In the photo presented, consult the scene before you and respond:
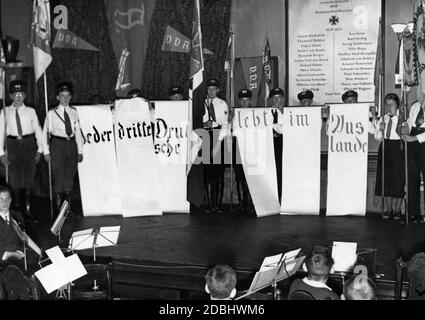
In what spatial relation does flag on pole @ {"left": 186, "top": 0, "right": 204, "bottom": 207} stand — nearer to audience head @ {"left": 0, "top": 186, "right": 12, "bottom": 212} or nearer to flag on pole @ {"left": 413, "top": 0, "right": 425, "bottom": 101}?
flag on pole @ {"left": 413, "top": 0, "right": 425, "bottom": 101}

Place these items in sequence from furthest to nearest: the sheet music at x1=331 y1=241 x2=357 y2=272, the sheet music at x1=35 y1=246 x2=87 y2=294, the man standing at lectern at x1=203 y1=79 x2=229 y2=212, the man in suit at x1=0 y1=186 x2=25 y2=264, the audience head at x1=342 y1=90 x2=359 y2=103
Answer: the man standing at lectern at x1=203 y1=79 x2=229 y2=212, the audience head at x1=342 y1=90 x2=359 y2=103, the man in suit at x1=0 y1=186 x2=25 y2=264, the sheet music at x1=331 y1=241 x2=357 y2=272, the sheet music at x1=35 y1=246 x2=87 y2=294

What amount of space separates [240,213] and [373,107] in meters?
2.28

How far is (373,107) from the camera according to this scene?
823cm

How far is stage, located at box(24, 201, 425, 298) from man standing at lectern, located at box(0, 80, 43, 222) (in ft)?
2.46

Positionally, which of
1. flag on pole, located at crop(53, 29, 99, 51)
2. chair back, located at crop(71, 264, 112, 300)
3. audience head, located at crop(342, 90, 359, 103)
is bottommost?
chair back, located at crop(71, 264, 112, 300)

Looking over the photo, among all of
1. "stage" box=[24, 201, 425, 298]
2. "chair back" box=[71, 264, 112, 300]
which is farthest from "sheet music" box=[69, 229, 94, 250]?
"stage" box=[24, 201, 425, 298]

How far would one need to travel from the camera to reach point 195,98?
26.2 ft

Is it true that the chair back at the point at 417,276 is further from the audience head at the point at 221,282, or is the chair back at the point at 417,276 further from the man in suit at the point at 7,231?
the man in suit at the point at 7,231

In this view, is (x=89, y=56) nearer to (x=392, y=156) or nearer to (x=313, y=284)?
(x=392, y=156)

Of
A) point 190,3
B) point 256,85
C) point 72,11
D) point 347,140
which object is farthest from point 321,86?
point 72,11

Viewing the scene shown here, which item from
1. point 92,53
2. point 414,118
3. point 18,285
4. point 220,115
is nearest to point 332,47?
point 414,118

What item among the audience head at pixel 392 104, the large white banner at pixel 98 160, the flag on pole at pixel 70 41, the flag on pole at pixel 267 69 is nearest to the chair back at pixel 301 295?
the audience head at pixel 392 104

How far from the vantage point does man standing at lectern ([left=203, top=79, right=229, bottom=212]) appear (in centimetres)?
871
